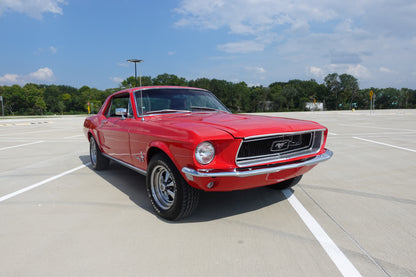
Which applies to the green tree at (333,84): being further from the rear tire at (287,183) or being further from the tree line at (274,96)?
the rear tire at (287,183)

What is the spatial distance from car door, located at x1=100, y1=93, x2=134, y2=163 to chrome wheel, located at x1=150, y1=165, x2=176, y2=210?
0.81 meters

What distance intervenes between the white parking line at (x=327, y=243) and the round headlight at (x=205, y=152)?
1236 millimetres

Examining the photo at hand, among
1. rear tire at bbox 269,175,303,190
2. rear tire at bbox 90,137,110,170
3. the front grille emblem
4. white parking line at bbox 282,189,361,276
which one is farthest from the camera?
rear tire at bbox 90,137,110,170

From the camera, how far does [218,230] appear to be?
9.31ft

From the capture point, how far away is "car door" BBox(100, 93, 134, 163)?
13.2 ft

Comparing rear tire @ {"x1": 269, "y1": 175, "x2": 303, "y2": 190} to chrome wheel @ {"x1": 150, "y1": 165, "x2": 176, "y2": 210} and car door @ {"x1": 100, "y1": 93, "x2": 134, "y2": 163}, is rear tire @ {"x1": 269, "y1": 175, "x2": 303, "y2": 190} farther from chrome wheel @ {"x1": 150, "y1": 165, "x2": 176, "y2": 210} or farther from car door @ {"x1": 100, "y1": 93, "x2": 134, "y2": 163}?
car door @ {"x1": 100, "y1": 93, "x2": 134, "y2": 163}

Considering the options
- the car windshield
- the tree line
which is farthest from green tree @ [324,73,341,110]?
the car windshield

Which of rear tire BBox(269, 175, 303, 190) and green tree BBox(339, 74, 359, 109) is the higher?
green tree BBox(339, 74, 359, 109)

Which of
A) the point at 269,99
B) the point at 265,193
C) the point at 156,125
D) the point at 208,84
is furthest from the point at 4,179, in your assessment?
the point at 269,99

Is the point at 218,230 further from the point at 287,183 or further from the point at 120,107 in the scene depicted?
the point at 120,107

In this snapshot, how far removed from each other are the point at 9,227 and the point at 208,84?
9608 centimetres

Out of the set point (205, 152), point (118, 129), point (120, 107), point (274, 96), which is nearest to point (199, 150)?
point (205, 152)

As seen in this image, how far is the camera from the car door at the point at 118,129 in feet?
13.2

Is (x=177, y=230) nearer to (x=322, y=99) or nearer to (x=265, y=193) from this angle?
(x=265, y=193)
